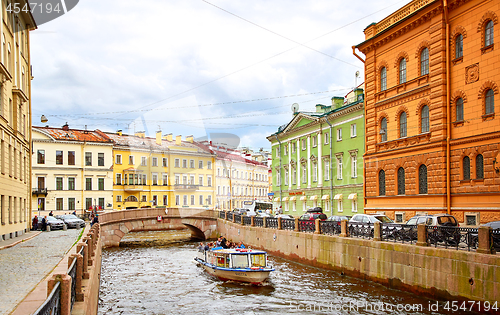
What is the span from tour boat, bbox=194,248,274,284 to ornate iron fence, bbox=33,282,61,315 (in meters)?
16.7

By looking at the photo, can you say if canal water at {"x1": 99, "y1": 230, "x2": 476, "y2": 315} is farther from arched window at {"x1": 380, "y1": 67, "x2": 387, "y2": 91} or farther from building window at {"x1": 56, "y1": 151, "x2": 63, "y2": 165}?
building window at {"x1": 56, "y1": 151, "x2": 63, "y2": 165}

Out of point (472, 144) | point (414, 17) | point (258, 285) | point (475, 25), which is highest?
point (414, 17)

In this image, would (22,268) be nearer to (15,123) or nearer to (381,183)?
(15,123)

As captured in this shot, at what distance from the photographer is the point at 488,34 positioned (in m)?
24.5

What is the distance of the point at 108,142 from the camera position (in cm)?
6650

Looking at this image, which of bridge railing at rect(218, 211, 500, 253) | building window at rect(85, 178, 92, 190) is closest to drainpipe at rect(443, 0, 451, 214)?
bridge railing at rect(218, 211, 500, 253)

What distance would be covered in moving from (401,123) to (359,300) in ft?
53.2

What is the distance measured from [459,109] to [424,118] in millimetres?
2776

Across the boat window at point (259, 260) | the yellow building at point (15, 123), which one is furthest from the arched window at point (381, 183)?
the yellow building at point (15, 123)

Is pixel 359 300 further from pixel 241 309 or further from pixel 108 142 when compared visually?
pixel 108 142

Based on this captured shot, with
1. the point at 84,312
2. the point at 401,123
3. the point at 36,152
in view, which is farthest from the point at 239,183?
the point at 84,312

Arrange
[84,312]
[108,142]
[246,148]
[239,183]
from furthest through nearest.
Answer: [246,148] < [239,183] < [108,142] < [84,312]

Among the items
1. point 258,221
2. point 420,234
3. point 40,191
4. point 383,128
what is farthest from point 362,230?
point 40,191

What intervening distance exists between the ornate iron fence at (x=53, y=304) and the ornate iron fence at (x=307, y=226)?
22.3m
